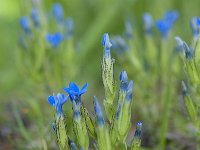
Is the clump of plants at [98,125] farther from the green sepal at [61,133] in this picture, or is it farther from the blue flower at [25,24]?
the blue flower at [25,24]

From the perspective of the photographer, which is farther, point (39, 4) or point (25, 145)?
point (39, 4)

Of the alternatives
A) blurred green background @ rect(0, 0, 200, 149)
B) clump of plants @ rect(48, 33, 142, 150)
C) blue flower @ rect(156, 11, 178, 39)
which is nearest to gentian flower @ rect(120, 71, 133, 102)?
clump of plants @ rect(48, 33, 142, 150)

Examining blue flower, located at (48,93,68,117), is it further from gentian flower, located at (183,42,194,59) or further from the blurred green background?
the blurred green background

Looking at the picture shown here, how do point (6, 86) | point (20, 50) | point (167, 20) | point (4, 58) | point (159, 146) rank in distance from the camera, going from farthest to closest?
1. point (4, 58)
2. point (6, 86)
3. point (20, 50)
4. point (167, 20)
5. point (159, 146)

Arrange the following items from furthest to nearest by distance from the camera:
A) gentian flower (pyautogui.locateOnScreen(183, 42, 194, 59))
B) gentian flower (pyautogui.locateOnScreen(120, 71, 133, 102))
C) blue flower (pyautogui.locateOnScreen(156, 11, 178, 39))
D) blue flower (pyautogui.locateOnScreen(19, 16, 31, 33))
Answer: blue flower (pyautogui.locateOnScreen(19, 16, 31, 33)), blue flower (pyautogui.locateOnScreen(156, 11, 178, 39)), gentian flower (pyautogui.locateOnScreen(183, 42, 194, 59)), gentian flower (pyautogui.locateOnScreen(120, 71, 133, 102))

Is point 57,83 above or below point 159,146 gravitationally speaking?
above

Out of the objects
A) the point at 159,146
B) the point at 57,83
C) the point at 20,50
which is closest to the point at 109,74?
the point at 159,146

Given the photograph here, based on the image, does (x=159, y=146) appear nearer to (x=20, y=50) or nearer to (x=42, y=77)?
(x=42, y=77)

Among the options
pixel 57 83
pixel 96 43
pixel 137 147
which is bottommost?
pixel 137 147

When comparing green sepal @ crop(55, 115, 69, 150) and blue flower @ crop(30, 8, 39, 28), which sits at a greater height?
blue flower @ crop(30, 8, 39, 28)
